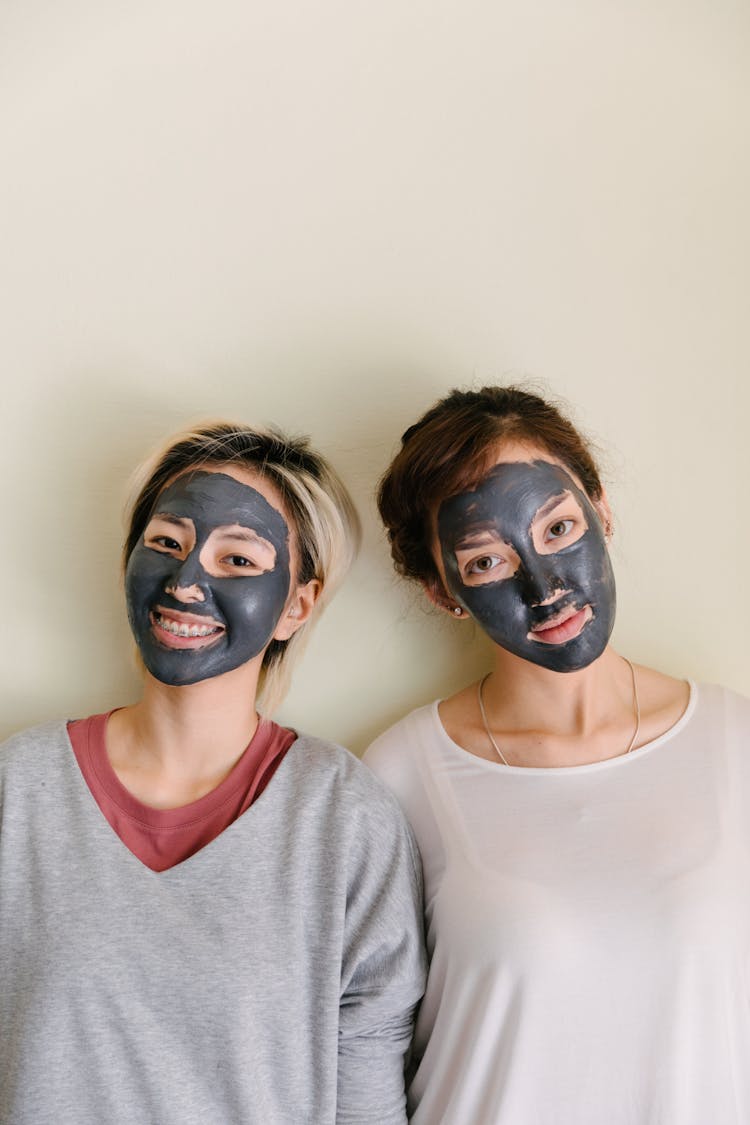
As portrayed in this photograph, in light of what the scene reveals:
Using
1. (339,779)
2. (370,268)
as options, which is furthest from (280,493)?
(370,268)

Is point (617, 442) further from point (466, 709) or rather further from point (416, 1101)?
point (416, 1101)

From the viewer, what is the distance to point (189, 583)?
54.3 inches

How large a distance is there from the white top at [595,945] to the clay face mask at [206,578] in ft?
1.31

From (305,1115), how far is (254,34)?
173cm

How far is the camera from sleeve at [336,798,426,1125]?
133cm

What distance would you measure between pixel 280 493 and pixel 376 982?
0.69m

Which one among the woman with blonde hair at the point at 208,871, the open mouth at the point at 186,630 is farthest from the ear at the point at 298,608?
the open mouth at the point at 186,630

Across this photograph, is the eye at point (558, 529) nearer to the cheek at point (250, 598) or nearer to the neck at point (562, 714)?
the neck at point (562, 714)

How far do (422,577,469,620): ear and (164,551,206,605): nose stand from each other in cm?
37

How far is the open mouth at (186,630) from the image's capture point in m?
1.38

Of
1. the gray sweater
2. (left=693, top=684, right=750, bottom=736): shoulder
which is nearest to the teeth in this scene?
the gray sweater

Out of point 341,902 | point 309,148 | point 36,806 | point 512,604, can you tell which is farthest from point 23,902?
point 309,148

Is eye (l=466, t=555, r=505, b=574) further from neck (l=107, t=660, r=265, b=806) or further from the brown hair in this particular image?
neck (l=107, t=660, r=265, b=806)

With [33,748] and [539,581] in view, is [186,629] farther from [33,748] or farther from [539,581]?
[539,581]
